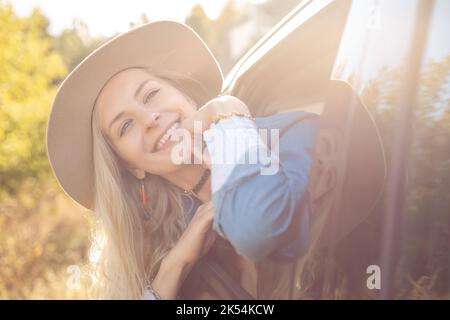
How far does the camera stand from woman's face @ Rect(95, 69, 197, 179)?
6.16ft

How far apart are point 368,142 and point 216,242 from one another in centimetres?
66

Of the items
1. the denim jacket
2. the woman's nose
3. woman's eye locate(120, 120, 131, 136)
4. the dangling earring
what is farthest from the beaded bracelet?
the dangling earring

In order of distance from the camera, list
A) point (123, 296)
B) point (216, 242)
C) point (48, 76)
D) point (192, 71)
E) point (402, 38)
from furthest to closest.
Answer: point (48, 76)
point (192, 71)
point (123, 296)
point (216, 242)
point (402, 38)

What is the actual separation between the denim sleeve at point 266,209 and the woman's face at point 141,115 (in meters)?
0.44

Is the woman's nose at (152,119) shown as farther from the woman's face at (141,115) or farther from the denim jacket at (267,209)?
the denim jacket at (267,209)

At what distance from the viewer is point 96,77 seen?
6.40 feet

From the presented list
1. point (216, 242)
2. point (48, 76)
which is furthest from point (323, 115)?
point (48, 76)

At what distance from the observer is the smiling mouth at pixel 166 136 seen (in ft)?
6.12

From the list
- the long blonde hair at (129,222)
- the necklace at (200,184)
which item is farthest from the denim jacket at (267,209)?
the long blonde hair at (129,222)

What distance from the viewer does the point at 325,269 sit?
1.47 meters

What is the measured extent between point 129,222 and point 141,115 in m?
0.44
